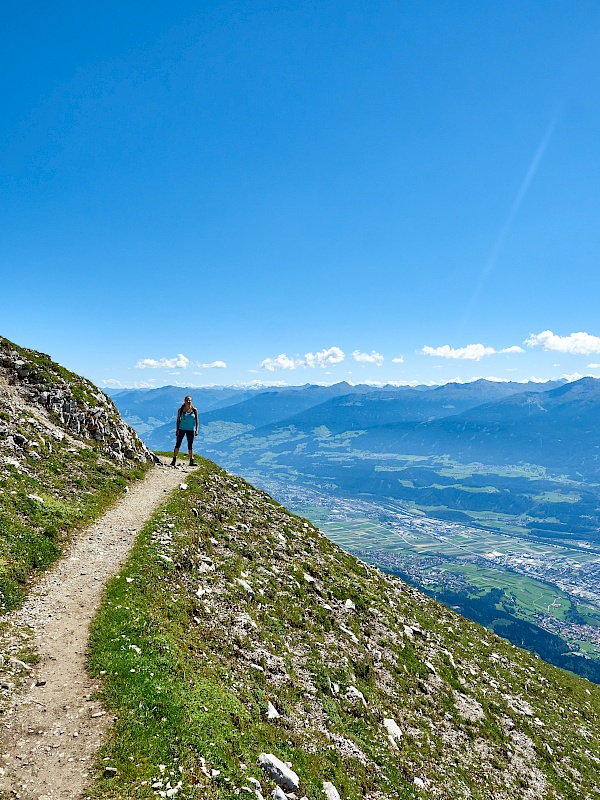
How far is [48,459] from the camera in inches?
1013

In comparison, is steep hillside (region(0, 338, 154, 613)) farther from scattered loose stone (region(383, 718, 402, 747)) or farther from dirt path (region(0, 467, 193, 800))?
scattered loose stone (region(383, 718, 402, 747))

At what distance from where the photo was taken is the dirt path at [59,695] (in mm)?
8094

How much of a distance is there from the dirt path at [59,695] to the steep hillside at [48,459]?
1086 millimetres

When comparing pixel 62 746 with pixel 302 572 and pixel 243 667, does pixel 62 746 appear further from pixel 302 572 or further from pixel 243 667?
pixel 302 572

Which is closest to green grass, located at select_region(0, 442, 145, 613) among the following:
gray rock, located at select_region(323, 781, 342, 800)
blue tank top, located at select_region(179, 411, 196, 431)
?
blue tank top, located at select_region(179, 411, 196, 431)

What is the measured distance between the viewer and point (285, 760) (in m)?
11.2

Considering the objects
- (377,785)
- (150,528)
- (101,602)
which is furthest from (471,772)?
(150,528)

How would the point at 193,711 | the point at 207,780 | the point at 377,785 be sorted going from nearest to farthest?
the point at 207,780 → the point at 193,711 → the point at 377,785

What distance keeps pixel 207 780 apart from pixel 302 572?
16121 millimetres

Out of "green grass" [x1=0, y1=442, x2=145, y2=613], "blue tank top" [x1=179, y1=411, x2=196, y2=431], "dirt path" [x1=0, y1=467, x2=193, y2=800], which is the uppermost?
"blue tank top" [x1=179, y1=411, x2=196, y2=431]

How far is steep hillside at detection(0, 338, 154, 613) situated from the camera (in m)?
16.9

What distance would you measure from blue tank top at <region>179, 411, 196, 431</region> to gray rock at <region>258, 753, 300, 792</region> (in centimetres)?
2690

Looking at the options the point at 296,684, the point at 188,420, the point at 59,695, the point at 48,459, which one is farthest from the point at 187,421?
the point at 59,695

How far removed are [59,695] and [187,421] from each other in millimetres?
26360
